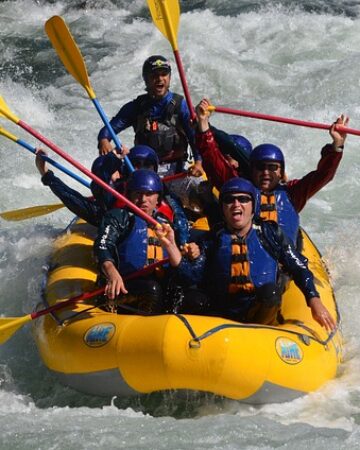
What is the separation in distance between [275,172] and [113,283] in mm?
1242

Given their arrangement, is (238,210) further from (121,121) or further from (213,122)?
(213,122)

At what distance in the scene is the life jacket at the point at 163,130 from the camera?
19.0 ft

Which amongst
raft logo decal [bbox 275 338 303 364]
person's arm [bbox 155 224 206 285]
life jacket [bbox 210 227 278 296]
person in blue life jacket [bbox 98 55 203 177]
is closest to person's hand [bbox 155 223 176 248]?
person's arm [bbox 155 224 206 285]

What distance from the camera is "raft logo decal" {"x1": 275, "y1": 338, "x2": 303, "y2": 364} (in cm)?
403

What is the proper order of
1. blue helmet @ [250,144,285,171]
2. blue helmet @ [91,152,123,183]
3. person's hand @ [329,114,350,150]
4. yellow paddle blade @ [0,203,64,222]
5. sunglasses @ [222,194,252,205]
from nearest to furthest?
1. sunglasses @ [222,194,252,205]
2. person's hand @ [329,114,350,150]
3. blue helmet @ [250,144,285,171]
4. blue helmet @ [91,152,123,183]
5. yellow paddle blade @ [0,203,64,222]

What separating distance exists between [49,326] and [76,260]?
68cm

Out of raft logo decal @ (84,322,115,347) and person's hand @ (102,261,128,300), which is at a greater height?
person's hand @ (102,261,128,300)

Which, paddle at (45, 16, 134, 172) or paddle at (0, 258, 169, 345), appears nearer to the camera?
paddle at (0, 258, 169, 345)

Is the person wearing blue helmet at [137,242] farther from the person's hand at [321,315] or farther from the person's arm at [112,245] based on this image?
the person's hand at [321,315]

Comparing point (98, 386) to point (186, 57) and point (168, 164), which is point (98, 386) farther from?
point (186, 57)

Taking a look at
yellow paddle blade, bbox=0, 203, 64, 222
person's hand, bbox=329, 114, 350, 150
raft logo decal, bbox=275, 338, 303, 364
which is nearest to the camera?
raft logo decal, bbox=275, 338, 303, 364

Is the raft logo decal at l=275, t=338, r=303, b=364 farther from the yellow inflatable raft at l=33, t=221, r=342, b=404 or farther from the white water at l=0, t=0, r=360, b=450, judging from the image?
the white water at l=0, t=0, r=360, b=450

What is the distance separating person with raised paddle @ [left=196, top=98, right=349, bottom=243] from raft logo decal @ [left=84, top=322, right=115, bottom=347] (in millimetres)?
1102

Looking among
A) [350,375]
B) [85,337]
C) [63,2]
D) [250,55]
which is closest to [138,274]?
[85,337]
